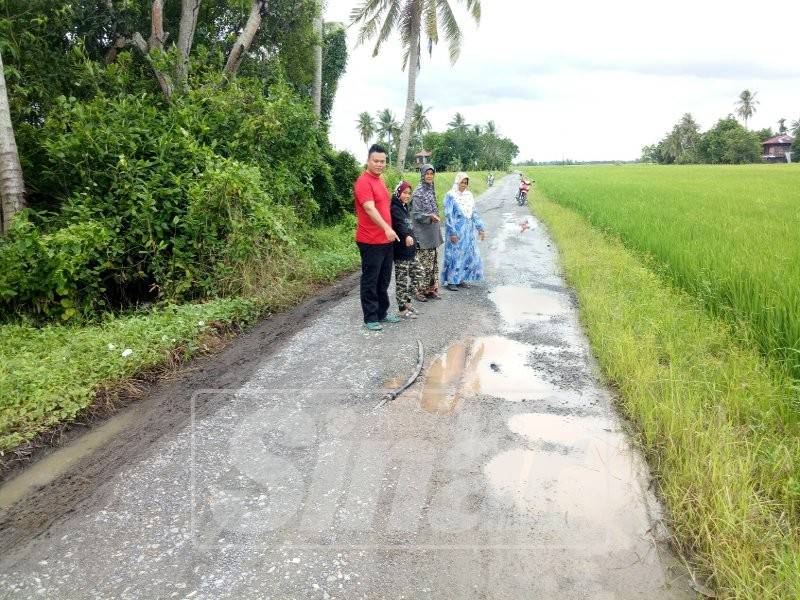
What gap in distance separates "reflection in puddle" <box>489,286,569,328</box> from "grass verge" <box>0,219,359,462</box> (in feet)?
7.88

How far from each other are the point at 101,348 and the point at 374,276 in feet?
7.83

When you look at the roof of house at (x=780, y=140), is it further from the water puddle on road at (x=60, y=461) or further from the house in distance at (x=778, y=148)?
the water puddle on road at (x=60, y=461)

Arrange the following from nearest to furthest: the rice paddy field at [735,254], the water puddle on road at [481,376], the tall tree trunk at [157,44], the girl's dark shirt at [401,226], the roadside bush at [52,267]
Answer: the water puddle on road at [481,376] → the rice paddy field at [735,254] → the roadside bush at [52,267] → the girl's dark shirt at [401,226] → the tall tree trunk at [157,44]

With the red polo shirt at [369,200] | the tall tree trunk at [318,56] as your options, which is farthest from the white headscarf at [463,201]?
the tall tree trunk at [318,56]

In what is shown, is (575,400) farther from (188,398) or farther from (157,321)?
(157,321)

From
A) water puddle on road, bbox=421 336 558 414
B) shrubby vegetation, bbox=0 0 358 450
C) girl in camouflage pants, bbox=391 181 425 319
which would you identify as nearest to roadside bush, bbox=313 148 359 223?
shrubby vegetation, bbox=0 0 358 450

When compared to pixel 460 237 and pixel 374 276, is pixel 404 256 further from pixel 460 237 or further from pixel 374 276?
pixel 460 237

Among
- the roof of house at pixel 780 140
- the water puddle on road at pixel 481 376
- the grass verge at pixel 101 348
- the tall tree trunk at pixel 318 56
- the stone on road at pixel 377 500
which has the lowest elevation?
the stone on road at pixel 377 500

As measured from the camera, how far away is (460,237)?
22.5 ft

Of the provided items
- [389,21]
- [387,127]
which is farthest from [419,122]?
[389,21]

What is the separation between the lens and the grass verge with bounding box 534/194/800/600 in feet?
7.38

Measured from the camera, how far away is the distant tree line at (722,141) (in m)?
58.8

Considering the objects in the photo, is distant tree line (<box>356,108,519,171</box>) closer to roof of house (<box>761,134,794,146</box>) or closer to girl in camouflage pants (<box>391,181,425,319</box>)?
roof of house (<box>761,134,794,146</box>)

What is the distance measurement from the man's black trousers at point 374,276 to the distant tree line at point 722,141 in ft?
217
